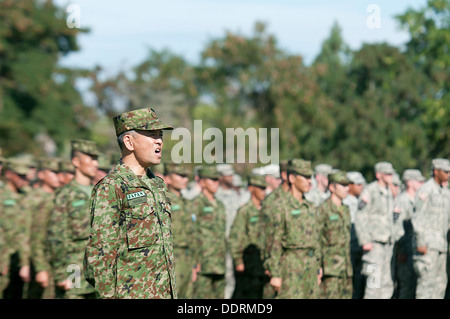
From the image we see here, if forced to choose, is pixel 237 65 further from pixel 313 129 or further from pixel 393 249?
pixel 393 249

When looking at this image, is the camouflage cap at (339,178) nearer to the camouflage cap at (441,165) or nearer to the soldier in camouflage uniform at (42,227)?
the camouflage cap at (441,165)

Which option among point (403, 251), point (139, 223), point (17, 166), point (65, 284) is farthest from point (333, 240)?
point (17, 166)

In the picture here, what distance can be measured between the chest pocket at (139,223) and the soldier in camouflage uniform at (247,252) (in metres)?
5.37

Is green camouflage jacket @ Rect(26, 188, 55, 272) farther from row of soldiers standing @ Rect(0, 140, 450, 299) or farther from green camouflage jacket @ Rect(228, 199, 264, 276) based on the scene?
green camouflage jacket @ Rect(228, 199, 264, 276)

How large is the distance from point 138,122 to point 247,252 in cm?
567

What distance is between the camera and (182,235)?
8805 millimetres

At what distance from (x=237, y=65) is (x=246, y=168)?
7934 millimetres

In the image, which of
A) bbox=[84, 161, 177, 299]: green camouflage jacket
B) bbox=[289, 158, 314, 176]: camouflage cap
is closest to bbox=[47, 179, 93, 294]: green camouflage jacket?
bbox=[289, 158, 314, 176]: camouflage cap

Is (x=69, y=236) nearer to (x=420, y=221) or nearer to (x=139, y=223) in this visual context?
(x=139, y=223)

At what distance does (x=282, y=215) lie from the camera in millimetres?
7672

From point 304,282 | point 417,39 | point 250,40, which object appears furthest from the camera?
point 250,40
